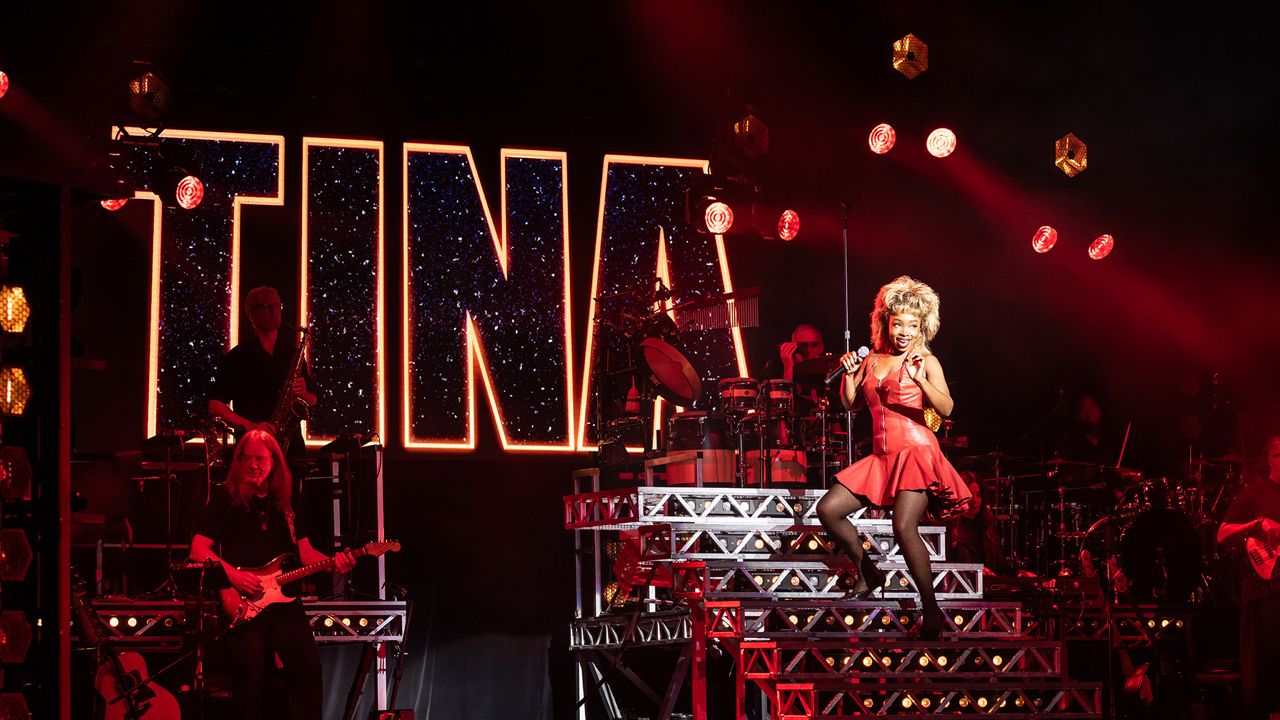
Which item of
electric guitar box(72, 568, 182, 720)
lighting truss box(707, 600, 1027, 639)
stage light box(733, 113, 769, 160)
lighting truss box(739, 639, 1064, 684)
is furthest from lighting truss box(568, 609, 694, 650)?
stage light box(733, 113, 769, 160)

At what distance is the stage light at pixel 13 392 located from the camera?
5.49m

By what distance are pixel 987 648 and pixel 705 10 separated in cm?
563

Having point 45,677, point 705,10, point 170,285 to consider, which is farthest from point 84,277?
point 45,677

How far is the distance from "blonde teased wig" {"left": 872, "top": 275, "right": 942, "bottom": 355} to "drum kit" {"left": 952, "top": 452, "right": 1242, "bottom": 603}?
3.24 m

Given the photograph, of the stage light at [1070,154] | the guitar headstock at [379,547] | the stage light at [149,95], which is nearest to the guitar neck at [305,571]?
the guitar headstock at [379,547]

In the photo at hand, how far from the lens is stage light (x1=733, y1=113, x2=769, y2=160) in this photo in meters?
11.9

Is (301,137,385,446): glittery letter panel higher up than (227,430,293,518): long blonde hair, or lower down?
higher up

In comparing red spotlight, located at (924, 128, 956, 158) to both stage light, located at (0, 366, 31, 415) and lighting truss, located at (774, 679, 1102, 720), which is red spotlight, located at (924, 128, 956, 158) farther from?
stage light, located at (0, 366, 31, 415)

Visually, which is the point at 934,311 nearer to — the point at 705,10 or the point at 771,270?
the point at 705,10

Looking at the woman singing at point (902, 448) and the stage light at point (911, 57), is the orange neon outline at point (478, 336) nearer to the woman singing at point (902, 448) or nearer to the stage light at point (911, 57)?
the stage light at point (911, 57)

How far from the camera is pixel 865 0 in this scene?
11.1 metres

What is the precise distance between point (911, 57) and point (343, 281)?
202 inches

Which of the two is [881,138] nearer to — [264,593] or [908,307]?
[908,307]

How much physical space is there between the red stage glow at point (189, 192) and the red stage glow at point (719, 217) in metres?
4.26
